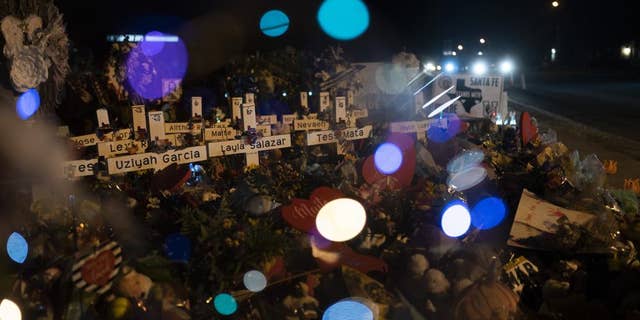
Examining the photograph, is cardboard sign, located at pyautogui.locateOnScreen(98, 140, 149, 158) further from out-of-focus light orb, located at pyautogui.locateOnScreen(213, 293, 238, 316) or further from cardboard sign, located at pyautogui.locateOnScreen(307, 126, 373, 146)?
out-of-focus light orb, located at pyautogui.locateOnScreen(213, 293, 238, 316)

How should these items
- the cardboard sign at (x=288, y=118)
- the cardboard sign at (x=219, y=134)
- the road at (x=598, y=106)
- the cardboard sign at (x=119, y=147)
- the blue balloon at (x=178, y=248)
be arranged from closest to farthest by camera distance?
the blue balloon at (x=178, y=248)
the cardboard sign at (x=119, y=147)
the cardboard sign at (x=219, y=134)
the cardboard sign at (x=288, y=118)
the road at (x=598, y=106)

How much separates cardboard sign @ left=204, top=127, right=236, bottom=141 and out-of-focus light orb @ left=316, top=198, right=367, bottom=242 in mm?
2004

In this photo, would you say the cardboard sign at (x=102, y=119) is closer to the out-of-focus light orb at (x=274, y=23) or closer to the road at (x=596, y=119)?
the road at (x=596, y=119)

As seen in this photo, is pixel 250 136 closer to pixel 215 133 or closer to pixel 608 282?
pixel 215 133

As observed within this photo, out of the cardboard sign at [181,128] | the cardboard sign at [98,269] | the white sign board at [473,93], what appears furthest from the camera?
the white sign board at [473,93]

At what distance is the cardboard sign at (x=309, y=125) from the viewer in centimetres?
589

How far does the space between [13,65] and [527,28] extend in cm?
6133

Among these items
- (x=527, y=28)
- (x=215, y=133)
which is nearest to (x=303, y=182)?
(x=215, y=133)

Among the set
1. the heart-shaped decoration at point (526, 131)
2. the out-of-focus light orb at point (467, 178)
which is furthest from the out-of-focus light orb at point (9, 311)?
the heart-shaped decoration at point (526, 131)

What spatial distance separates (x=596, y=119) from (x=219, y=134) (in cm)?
1137

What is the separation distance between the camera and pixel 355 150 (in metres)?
6.23

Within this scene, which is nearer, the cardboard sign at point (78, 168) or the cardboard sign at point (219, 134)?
the cardboard sign at point (78, 168)

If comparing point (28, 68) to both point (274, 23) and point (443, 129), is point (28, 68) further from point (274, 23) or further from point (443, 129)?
point (274, 23)

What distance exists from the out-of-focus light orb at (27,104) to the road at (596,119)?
6.48 m
